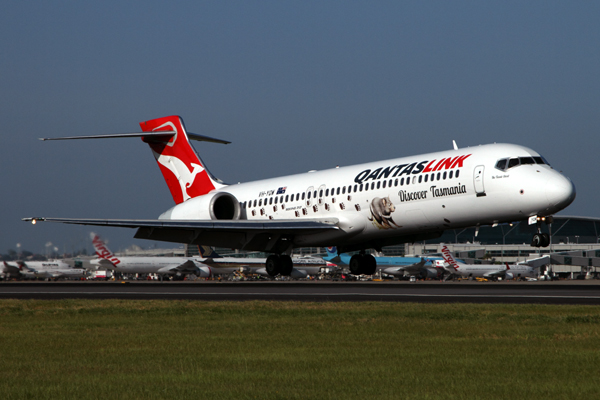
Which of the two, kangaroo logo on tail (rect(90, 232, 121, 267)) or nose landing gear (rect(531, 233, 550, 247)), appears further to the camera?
kangaroo logo on tail (rect(90, 232, 121, 267))

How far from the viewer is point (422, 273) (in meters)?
77.6

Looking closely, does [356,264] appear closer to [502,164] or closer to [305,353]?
[502,164]

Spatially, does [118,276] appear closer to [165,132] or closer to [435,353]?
[165,132]

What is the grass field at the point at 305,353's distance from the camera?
888 centimetres

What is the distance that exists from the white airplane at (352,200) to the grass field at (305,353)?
8.01m

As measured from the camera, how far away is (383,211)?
30016 millimetres

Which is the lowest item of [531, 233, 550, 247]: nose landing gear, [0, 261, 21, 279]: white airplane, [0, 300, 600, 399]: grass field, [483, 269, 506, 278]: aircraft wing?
[483, 269, 506, 278]: aircraft wing

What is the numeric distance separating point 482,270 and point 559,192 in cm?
5441

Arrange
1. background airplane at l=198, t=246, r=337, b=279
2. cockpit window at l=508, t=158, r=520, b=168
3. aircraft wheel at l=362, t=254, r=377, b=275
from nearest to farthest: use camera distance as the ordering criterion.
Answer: cockpit window at l=508, t=158, r=520, b=168
aircraft wheel at l=362, t=254, r=377, b=275
background airplane at l=198, t=246, r=337, b=279

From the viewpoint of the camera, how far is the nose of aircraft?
25.5 m

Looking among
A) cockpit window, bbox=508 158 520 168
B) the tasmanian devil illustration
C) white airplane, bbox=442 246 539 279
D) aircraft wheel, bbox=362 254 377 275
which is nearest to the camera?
cockpit window, bbox=508 158 520 168

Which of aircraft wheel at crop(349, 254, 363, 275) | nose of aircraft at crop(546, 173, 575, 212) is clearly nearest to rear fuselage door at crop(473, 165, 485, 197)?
nose of aircraft at crop(546, 173, 575, 212)

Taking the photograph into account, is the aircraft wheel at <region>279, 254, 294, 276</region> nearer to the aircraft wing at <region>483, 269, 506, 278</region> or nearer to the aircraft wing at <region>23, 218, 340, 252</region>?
the aircraft wing at <region>23, 218, 340, 252</region>

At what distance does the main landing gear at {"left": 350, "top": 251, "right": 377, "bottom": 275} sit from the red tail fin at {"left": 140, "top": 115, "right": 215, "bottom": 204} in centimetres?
943
